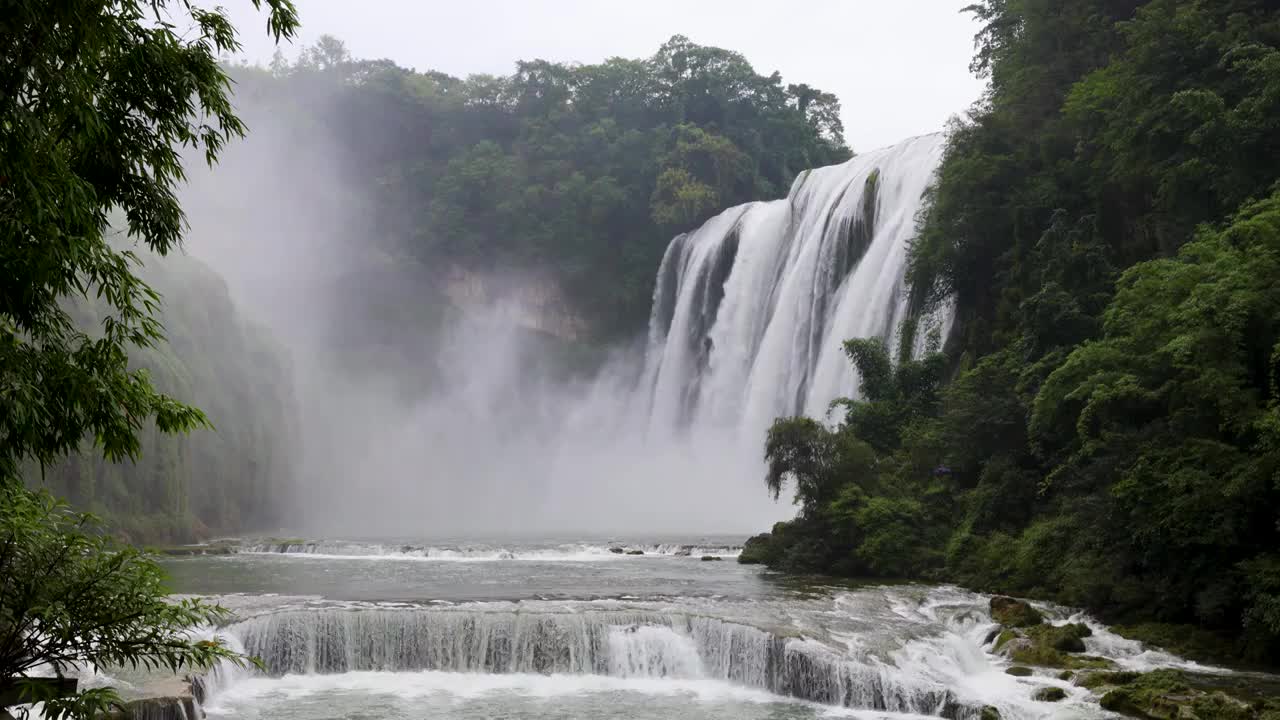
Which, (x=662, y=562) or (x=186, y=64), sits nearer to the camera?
(x=186, y=64)

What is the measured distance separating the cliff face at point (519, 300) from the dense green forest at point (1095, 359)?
32.1 metres

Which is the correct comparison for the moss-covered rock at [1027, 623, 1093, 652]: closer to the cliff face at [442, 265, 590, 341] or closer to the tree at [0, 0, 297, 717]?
the tree at [0, 0, 297, 717]

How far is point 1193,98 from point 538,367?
43909mm

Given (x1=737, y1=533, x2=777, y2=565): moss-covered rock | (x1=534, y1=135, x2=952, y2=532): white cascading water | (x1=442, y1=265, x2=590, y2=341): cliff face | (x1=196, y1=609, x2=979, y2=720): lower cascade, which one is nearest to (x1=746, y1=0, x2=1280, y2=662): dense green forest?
(x1=737, y1=533, x2=777, y2=565): moss-covered rock

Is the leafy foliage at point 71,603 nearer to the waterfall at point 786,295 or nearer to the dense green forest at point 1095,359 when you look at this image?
the dense green forest at point 1095,359

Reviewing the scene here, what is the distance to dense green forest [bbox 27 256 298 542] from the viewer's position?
32.8 m

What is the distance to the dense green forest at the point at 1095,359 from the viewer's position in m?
16.9

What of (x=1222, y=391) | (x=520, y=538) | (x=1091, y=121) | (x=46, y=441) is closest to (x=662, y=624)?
(x=1222, y=391)

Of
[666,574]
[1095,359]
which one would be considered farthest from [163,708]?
[1095,359]

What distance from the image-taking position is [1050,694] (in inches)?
559

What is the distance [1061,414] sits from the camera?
2200 cm

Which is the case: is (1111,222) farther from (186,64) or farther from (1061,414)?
(186,64)

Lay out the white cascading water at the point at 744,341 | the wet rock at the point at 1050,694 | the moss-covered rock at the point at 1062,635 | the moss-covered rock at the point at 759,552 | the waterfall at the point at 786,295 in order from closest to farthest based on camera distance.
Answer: the wet rock at the point at 1050,694, the moss-covered rock at the point at 1062,635, the moss-covered rock at the point at 759,552, the waterfall at the point at 786,295, the white cascading water at the point at 744,341

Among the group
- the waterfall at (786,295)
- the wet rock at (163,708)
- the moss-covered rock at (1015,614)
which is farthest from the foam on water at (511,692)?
the waterfall at (786,295)
